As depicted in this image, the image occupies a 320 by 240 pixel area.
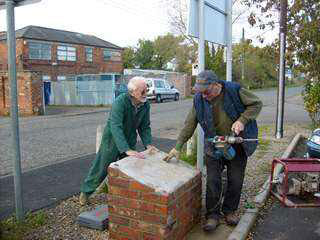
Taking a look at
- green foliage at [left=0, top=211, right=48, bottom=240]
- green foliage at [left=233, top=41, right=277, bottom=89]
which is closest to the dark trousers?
green foliage at [left=0, top=211, right=48, bottom=240]

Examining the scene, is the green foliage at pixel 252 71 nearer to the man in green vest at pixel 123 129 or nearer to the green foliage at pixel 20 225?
the man in green vest at pixel 123 129

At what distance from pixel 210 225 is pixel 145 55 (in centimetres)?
5671

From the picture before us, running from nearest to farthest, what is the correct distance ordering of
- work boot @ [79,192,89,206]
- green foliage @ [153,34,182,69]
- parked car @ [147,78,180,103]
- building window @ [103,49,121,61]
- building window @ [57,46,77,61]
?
work boot @ [79,192,89,206] < parked car @ [147,78,180,103] < building window @ [57,46,77,61] < building window @ [103,49,121,61] < green foliage @ [153,34,182,69]

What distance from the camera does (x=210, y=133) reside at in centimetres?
405

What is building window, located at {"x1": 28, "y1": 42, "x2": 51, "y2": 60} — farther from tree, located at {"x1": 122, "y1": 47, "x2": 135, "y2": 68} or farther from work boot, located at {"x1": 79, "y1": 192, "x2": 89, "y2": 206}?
work boot, located at {"x1": 79, "y1": 192, "x2": 89, "y2": 206}

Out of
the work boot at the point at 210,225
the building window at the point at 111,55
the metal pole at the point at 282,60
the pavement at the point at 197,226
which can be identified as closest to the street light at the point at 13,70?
the pavement at the point at 197,226

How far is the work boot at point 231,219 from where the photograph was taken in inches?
165

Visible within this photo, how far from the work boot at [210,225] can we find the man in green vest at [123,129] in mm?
1054

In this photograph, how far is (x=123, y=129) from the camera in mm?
4352

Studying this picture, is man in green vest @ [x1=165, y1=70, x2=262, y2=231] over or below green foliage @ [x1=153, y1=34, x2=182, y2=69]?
below

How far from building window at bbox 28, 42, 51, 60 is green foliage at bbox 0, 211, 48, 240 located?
29.5 meters

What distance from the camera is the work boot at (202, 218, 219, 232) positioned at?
13.0 ft

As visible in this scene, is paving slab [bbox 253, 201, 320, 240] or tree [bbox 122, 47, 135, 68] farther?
tree [bbox 122, 47, 135, 68]

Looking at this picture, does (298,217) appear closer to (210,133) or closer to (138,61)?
(210,133)
